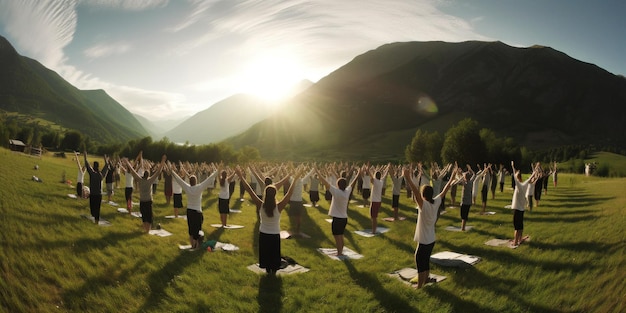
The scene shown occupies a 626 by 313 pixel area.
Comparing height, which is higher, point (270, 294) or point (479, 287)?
point (479, 287)

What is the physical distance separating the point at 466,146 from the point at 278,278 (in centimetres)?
6761

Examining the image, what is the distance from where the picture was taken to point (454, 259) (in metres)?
10.9

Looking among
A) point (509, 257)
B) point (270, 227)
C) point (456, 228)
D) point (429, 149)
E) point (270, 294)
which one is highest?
point (429, 149)

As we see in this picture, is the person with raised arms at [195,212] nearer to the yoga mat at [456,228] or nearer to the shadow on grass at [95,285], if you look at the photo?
the shadow on grass at [95,285]

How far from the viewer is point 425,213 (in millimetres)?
8570

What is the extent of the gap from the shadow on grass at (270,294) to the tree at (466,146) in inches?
2607

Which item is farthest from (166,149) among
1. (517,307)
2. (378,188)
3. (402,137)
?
(402,137)

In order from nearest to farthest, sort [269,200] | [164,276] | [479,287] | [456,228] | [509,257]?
[269,200] < [479,287] < [164,276] < [509,257] < [456,228]

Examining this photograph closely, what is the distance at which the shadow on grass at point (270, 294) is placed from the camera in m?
8.08

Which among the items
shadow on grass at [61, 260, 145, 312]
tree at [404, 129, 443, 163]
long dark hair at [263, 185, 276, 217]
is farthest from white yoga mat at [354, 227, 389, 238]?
tree at [404, 129, 443, 163]

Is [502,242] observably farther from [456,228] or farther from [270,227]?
[270,227]

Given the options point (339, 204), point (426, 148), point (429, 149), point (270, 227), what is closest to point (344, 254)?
point (339, 204)

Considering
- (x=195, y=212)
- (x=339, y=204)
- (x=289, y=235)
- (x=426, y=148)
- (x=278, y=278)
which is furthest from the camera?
(x=426, y=148)

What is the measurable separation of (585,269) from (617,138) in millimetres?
246322
